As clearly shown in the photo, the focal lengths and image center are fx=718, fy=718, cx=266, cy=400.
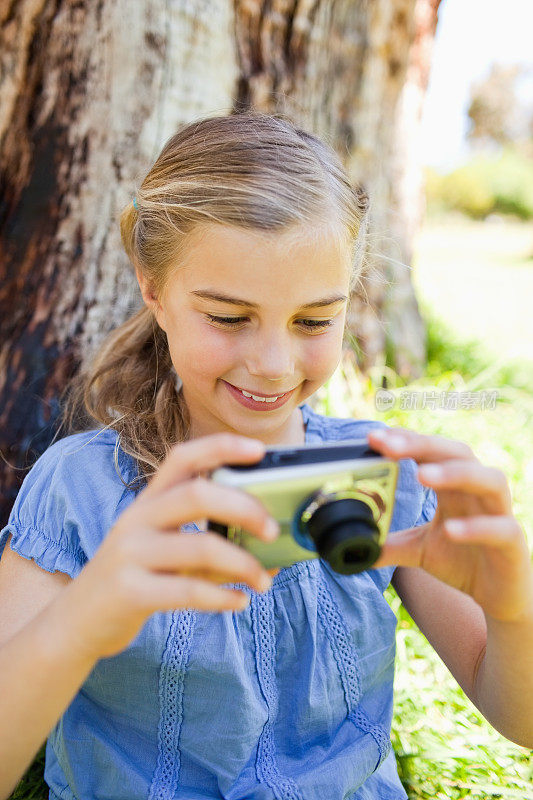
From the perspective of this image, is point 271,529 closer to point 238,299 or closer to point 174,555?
point 174,555

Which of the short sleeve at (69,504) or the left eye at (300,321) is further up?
the left eye at (300,321)

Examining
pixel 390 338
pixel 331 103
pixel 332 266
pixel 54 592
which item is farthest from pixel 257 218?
pixel 390 338

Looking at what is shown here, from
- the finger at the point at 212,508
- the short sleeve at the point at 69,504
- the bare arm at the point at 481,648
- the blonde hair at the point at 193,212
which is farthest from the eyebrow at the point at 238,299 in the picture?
the bare arm at the point at 481,648

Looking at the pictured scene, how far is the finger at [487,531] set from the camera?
1.13 meters

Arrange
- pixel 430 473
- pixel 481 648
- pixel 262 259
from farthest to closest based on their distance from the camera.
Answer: pixel 481 648, pixel 262 259, pixel 430 473

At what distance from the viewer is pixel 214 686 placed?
5.25 feet

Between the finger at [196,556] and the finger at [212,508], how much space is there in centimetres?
3

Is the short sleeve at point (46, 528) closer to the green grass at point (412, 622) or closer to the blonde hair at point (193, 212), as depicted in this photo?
the blonde hair at point (193, 212)

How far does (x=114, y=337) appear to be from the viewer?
6.91 feet

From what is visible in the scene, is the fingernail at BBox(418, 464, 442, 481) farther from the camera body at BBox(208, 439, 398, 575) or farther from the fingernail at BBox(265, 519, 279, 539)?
the fingernail at BBox(265, 519, 279, 539)

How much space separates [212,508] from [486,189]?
26.0 m

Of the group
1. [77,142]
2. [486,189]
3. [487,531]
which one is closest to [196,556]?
[487,531]

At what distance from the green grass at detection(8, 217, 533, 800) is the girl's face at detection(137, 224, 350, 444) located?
118 centimetres

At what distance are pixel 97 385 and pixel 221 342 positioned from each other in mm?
603
